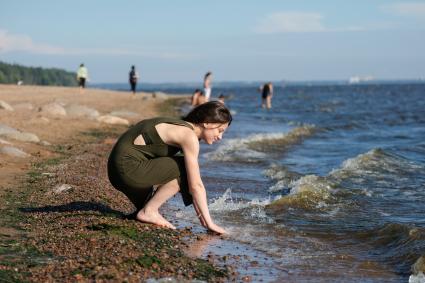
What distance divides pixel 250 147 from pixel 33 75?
51.6m

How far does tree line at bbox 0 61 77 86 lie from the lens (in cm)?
5461

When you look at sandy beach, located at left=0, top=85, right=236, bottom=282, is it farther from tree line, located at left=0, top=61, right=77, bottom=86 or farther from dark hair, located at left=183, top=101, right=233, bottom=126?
tree line, located at left=0, top=61, right=77, bottom=86

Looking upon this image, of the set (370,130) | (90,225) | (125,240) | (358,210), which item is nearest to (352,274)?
(125,240)

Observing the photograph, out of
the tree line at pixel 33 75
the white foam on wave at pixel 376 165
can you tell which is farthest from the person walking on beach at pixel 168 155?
the tree line at pixel 33 75

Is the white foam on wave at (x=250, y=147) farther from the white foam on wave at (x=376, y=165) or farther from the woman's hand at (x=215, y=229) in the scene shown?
the woman's hand at (x=215, y=229)

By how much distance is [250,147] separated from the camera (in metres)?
16.8

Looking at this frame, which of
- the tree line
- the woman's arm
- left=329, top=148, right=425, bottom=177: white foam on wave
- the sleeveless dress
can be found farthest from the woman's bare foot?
the tree line

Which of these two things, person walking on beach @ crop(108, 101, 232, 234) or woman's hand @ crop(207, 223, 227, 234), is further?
woman's hand @ crop(207, 223, 227, 234)

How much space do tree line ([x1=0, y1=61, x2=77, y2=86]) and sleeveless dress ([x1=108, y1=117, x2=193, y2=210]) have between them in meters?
42.5

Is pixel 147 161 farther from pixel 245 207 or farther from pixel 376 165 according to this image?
pixel 376 165

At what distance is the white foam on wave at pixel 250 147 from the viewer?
1433cm

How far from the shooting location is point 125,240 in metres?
5.58

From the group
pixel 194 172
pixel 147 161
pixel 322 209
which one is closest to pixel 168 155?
pixel 147 161

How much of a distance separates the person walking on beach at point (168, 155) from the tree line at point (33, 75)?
139 ft
